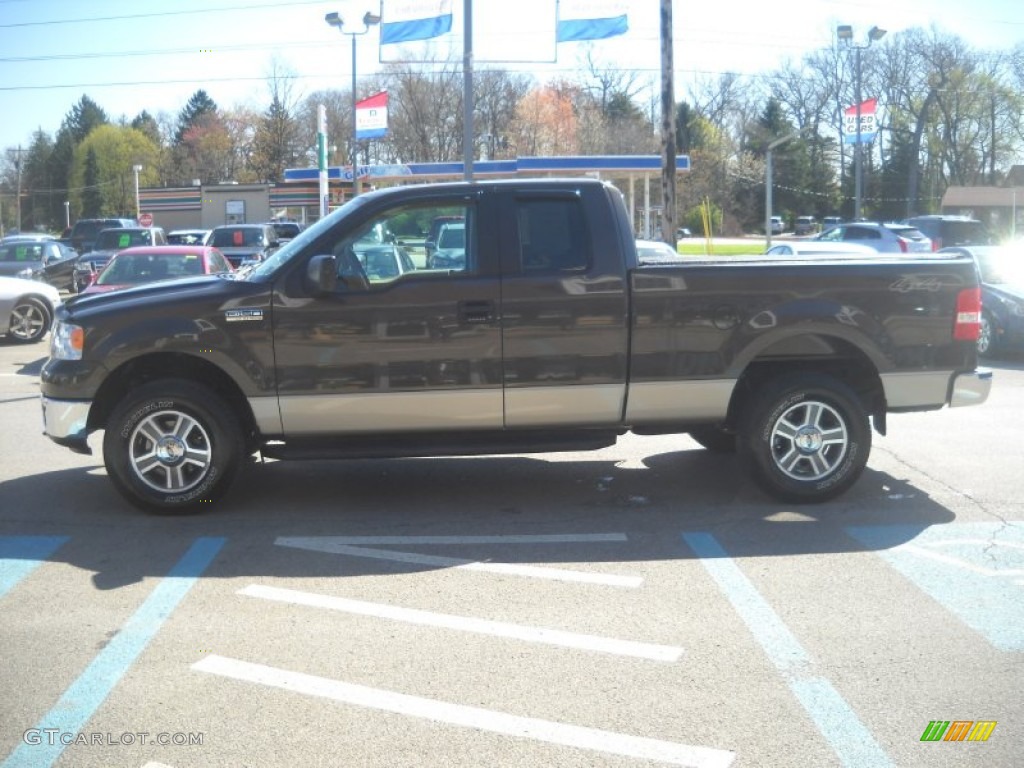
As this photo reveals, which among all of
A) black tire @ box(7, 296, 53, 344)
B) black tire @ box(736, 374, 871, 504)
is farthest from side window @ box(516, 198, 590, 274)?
black tire @ box(7, 296, 53, 344)

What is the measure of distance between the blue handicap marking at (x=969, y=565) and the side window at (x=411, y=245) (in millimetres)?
3044

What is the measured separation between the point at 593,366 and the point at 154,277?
9454 millimetres

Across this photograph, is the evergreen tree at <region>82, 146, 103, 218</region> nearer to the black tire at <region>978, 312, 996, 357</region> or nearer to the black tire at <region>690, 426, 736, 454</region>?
the black tire at <region>978, 312, 996, 357</region>

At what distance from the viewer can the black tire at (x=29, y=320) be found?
17.2 m

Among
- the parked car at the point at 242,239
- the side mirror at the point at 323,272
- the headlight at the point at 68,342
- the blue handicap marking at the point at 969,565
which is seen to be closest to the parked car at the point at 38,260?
the parked car at the point at 242,239

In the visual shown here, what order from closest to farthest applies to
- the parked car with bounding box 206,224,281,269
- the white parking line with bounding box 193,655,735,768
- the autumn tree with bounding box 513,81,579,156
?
the white parking line with bounding box 193,655,735,768 → the parked car with bounding box 206,224,281,269 → the autumn tree with bounding box 513,81,579,156

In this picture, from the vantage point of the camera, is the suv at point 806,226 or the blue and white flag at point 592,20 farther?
the suv at point 806,226

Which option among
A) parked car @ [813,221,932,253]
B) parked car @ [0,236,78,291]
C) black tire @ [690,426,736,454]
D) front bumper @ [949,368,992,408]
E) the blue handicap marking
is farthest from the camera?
parked car @ [0,236,78,291]

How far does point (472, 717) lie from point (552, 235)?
11.8ft

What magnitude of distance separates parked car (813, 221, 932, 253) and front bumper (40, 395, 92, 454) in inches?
868

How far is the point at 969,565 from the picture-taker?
18.7 ft

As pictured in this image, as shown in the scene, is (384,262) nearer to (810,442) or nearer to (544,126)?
(810,442)

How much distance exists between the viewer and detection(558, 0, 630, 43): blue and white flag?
68.8ft

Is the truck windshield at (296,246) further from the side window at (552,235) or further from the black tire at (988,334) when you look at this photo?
the black tire at (988,334)
